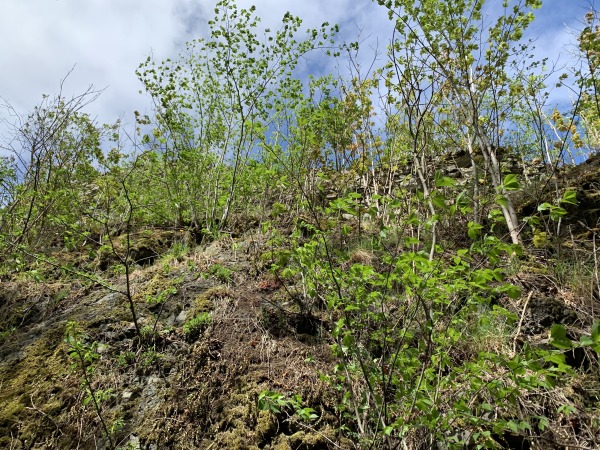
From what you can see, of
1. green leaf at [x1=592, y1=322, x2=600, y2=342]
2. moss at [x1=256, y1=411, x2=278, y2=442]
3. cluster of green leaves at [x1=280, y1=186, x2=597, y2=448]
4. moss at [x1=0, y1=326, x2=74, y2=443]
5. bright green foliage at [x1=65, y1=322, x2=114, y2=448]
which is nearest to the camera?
green leaf at [x1=592, y1=322, x2=600, y2=342]

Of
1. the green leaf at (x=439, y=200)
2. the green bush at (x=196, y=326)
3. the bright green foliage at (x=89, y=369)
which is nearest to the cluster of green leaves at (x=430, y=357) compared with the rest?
the green leaf at (x=439, y=200)

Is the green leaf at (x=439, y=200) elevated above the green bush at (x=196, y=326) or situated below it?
above

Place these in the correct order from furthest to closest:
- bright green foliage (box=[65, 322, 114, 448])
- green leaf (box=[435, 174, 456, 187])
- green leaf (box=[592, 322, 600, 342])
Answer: bright green foliage (box=[65, 322, 114, 448]), green leaf (box=[435, 174, 456, 187]), green leaf (box=[592, 322, 600, 342])

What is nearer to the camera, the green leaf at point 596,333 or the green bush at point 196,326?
the green leaf at point 596,333

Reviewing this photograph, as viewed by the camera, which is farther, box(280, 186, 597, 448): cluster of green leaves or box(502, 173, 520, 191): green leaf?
box(280, 186, 597, 448): cluster of green leaves

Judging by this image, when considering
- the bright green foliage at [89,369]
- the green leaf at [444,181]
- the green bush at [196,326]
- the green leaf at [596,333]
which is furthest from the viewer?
the green bush at [196,326]

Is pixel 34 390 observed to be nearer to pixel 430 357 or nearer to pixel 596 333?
pixel 430 357

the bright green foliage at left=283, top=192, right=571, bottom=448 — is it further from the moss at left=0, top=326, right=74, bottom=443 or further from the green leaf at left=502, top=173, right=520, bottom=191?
the moss at left=0, top=326, right=74, bottom=443

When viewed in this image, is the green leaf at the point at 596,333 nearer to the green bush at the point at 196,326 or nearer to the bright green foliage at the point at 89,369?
the bright green foliage at the point at 89,369

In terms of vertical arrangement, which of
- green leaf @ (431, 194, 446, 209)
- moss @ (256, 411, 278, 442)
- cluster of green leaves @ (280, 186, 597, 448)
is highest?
green leaf @ (431, 194, 446, 209)

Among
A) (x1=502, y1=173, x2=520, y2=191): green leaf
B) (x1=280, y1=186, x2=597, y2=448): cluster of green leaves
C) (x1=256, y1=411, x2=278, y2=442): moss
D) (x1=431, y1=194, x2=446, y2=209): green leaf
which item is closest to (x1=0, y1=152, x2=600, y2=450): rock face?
(x1=256, y1=411, x2=278, y2=442): moss

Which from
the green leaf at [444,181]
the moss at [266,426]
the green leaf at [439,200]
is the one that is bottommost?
the moss at [266,426]

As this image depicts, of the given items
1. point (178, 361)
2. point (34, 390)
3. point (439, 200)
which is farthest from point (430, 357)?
point (34, 390)

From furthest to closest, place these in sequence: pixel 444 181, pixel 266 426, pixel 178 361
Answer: pixel 178 361, pixel 266 426, pixel 444 181
